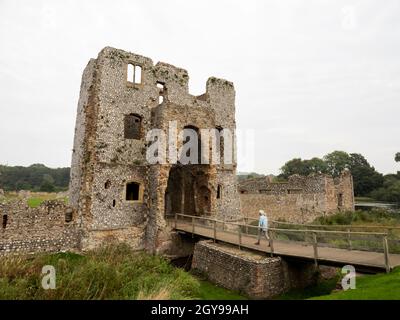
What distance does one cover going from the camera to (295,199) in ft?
91.2

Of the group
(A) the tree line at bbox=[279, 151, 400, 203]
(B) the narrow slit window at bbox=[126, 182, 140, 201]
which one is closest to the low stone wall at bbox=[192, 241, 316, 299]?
(B) the narrow slit window at bbox=[126, 182, 140, 201]

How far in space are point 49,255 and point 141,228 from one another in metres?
4.93

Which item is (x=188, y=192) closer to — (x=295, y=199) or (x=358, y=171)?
(x=295, y=199)

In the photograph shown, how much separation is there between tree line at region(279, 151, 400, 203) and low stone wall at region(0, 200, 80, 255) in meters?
45.3

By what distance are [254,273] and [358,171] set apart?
57.5 m

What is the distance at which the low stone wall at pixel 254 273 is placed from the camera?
1011 centimetres

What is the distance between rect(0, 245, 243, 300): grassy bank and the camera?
26.7ft

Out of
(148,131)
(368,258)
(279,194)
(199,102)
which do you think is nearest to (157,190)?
(148,131)

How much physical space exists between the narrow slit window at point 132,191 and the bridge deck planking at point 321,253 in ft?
17.0

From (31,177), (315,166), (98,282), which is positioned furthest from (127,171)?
(31,177)

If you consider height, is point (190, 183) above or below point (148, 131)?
below

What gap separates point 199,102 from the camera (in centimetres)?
2052

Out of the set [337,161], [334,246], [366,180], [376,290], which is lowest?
[376,290]
